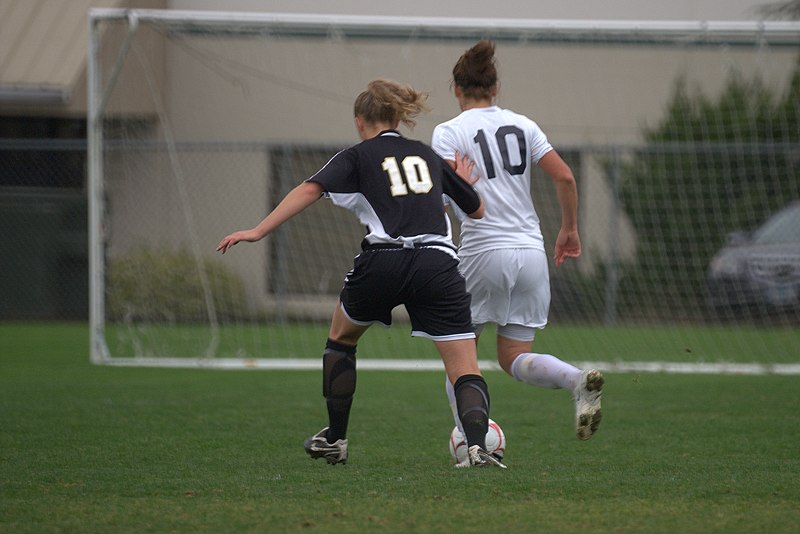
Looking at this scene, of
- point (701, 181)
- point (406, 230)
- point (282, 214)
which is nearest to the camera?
point (282, 214)

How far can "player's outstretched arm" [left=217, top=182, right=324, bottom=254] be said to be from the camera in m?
4.80

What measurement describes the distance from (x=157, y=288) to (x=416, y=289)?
8.08 m

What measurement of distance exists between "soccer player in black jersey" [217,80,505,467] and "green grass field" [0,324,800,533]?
0.50 meters

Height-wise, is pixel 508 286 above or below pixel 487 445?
above

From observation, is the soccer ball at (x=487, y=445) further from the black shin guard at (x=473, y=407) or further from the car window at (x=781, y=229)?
the car window at (x=781, y=229)

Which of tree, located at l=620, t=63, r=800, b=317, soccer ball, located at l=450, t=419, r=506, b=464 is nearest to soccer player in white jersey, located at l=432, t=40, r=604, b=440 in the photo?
soccer ball, located at l=450, t=419, r=506, b=464

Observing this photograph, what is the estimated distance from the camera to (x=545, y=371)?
5.40 meters

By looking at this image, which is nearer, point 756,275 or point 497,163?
point 497,163

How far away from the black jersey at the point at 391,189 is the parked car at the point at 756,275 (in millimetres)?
9968

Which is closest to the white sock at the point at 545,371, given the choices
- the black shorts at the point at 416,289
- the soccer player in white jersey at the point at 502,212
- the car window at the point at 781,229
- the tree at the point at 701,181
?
the soccer player in white jersey at the point at 502,212

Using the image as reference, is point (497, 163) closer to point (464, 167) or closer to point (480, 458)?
point (464, 167)

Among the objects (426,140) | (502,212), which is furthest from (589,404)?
(426,140)

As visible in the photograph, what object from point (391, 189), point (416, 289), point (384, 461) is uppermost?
point (391, 189)

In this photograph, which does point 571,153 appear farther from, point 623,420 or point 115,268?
point 623,420
